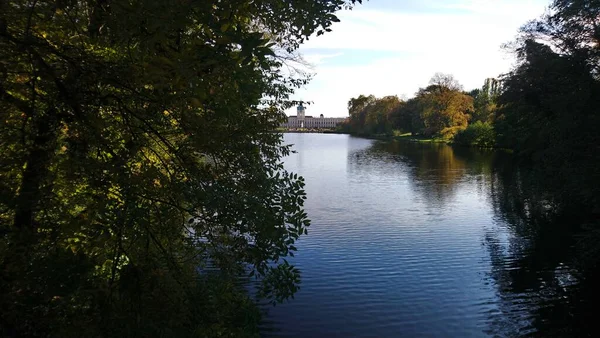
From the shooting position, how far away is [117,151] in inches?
235

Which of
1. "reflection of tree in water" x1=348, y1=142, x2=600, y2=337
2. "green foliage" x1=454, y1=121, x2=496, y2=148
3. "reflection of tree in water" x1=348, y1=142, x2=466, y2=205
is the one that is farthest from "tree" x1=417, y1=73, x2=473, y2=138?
"reflection of tree in water" x1=348, y1=142, x2=600, y2=337

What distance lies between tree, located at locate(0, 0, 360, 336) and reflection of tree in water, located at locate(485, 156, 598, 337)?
34.7 feet

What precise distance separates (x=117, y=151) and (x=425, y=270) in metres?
15.0

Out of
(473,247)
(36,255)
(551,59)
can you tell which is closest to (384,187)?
(473,247)

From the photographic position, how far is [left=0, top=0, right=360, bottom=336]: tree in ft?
15.1

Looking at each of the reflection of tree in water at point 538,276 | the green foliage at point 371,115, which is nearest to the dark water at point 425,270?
the reflection of tree in water at point 538,276

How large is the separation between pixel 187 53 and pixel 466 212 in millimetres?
27033

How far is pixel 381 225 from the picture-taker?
984 inches

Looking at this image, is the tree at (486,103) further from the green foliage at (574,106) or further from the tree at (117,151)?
the tree at (117,151)

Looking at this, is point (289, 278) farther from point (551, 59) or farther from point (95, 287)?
point (551, 59)

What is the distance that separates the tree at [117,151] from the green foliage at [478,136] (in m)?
74.9

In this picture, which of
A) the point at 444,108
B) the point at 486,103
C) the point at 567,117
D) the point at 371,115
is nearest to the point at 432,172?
the point at 567,117

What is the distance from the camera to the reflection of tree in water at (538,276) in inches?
553

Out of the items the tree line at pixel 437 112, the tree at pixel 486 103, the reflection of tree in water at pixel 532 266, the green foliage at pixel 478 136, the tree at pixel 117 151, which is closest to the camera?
the tree at pixel 117 151
